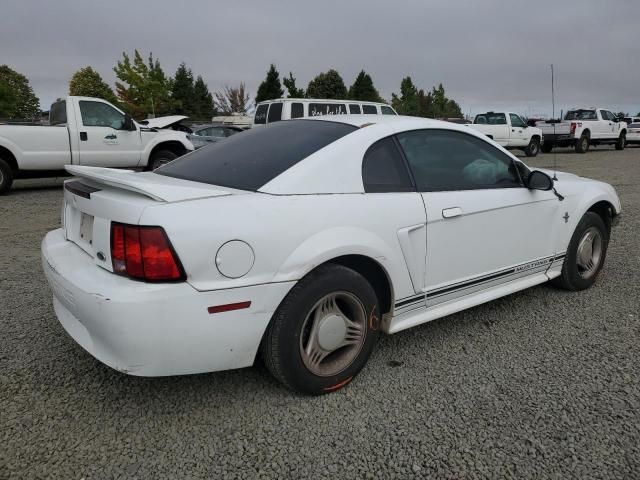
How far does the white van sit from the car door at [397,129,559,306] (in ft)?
35.0

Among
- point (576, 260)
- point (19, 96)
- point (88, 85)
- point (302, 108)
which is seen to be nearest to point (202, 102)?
point (88, 85)

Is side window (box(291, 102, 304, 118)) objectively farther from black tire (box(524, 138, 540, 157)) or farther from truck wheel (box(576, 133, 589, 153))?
truck wheel (box(576, 133, 589, 153))

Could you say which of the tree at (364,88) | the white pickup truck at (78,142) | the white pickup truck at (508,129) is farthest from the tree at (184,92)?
the white pickup truck at (78,142)

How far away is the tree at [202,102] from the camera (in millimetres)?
52688

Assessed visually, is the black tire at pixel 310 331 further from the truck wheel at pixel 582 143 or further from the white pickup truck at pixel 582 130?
the truck wheel at pixel 582 143

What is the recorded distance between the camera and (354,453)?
6.84 feet

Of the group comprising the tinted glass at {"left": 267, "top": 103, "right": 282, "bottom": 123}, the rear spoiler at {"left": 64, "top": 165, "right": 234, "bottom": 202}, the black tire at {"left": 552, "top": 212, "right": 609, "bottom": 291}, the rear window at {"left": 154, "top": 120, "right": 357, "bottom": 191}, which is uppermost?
the tinted glass at {"left": 267, "top": 103, "right": 282, "bottom": 123}

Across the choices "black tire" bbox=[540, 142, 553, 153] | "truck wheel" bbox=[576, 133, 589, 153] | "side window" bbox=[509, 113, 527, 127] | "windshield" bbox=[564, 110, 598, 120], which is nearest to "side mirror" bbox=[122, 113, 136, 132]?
"side window" bbox=[509, 113, 527, 127]

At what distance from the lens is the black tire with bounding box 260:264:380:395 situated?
7.50ft

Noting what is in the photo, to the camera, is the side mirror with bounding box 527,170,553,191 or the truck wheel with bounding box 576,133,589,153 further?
the truck wheel with bounding box 576,133,589,153

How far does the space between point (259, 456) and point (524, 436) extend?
1.16 meters

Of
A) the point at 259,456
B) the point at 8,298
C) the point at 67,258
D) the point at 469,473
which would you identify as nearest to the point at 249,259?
the point at 259,456

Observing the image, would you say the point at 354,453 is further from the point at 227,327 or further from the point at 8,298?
the point at 8,298

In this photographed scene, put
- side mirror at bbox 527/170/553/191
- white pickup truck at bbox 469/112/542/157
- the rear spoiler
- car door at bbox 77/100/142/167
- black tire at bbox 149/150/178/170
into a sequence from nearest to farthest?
1. the rear spoiler
2. side mirror at bbox 527/170/553/191
3. car door at bbox 77/100/142/167
4. black tire at bbox 149/150/178/170
5. white pickup truck at bbox 469/112/542/157
